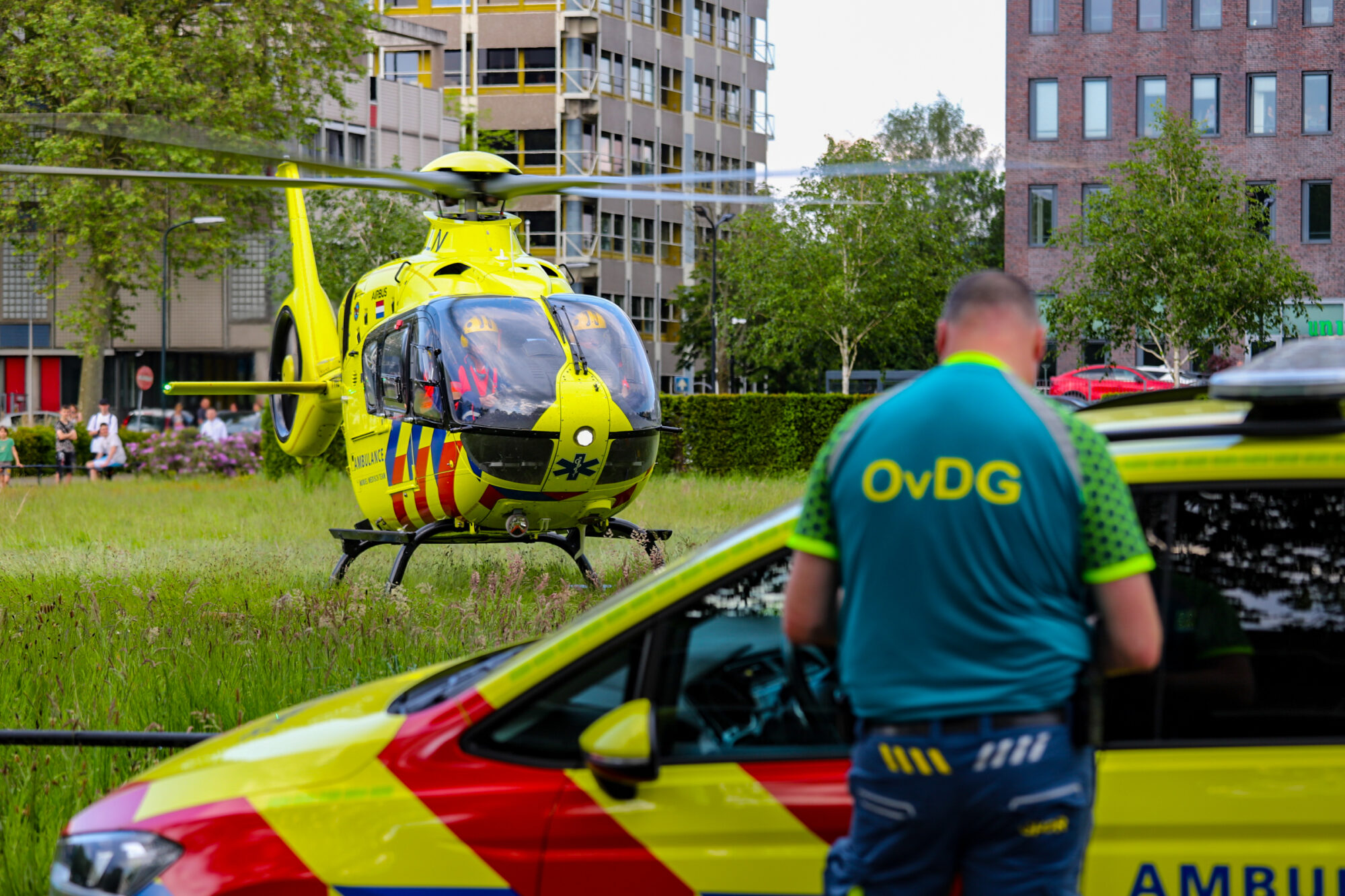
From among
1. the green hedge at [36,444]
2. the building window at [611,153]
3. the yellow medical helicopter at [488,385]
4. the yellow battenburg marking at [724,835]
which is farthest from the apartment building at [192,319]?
the yellow battenburg marking at [724,835]

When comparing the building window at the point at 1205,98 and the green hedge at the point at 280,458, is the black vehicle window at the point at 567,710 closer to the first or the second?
the green hedge at the point at 280,458

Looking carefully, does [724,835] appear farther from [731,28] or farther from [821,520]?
[731,28]

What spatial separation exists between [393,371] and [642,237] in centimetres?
6457

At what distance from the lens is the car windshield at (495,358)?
11.7m

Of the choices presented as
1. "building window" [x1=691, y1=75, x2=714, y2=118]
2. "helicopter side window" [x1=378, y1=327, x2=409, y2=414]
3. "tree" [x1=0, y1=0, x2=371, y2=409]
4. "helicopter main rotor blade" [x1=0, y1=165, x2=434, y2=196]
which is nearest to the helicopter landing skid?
"helicopter side window" [x1=378, y1=327, x2=409, y2=414]

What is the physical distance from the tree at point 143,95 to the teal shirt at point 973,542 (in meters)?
37.3

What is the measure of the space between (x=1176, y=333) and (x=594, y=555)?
29734 millimetres

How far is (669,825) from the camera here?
10.2 ft

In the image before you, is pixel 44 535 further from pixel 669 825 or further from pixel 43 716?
pixel 669 825

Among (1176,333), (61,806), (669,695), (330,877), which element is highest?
(1176,333)

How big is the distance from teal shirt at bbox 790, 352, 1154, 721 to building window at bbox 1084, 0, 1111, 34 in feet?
192

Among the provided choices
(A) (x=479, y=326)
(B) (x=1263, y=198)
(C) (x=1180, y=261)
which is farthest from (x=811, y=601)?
(B) (x=1263, y=198)

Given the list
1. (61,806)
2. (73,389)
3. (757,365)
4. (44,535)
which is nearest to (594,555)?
(44,535)

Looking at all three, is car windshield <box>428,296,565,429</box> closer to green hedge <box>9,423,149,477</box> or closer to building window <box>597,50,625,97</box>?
green hedge <box>9,423,149,477</box>
